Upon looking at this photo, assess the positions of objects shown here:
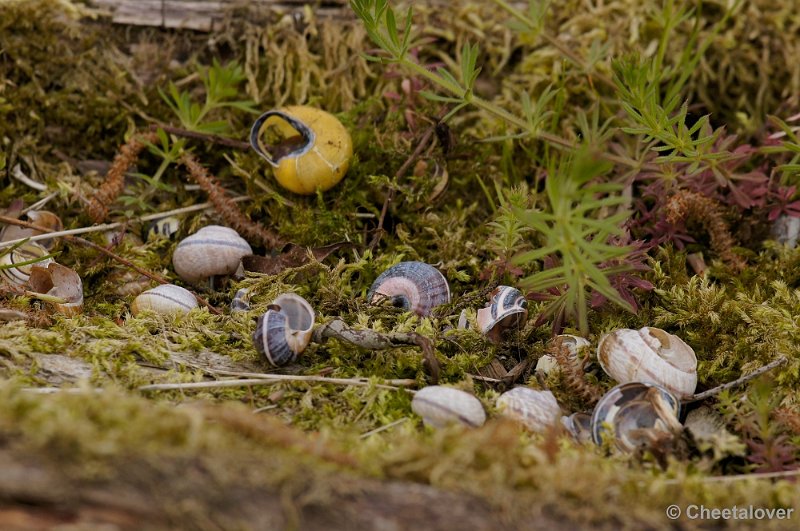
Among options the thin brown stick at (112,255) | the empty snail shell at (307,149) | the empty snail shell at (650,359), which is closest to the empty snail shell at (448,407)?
the empty snail shell at (650,359)

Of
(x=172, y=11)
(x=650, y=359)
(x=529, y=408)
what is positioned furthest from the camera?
(x=172, y=11)

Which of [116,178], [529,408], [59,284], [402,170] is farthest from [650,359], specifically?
[116,178]

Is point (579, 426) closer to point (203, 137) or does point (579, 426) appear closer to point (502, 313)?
point (502, 313)

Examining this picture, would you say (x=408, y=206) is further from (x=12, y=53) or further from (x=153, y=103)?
(x=12, y=53)

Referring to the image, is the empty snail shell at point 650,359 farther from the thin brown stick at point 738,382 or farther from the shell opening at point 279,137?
the shell opening at point 279,137

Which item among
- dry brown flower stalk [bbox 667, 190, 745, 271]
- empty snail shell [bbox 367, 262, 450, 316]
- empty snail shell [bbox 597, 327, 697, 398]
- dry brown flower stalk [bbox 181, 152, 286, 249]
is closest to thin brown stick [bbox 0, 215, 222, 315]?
dry brown flower stalk [bbox 181, 152, 286, 249]

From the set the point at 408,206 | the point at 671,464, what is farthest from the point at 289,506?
the point at 408,206
